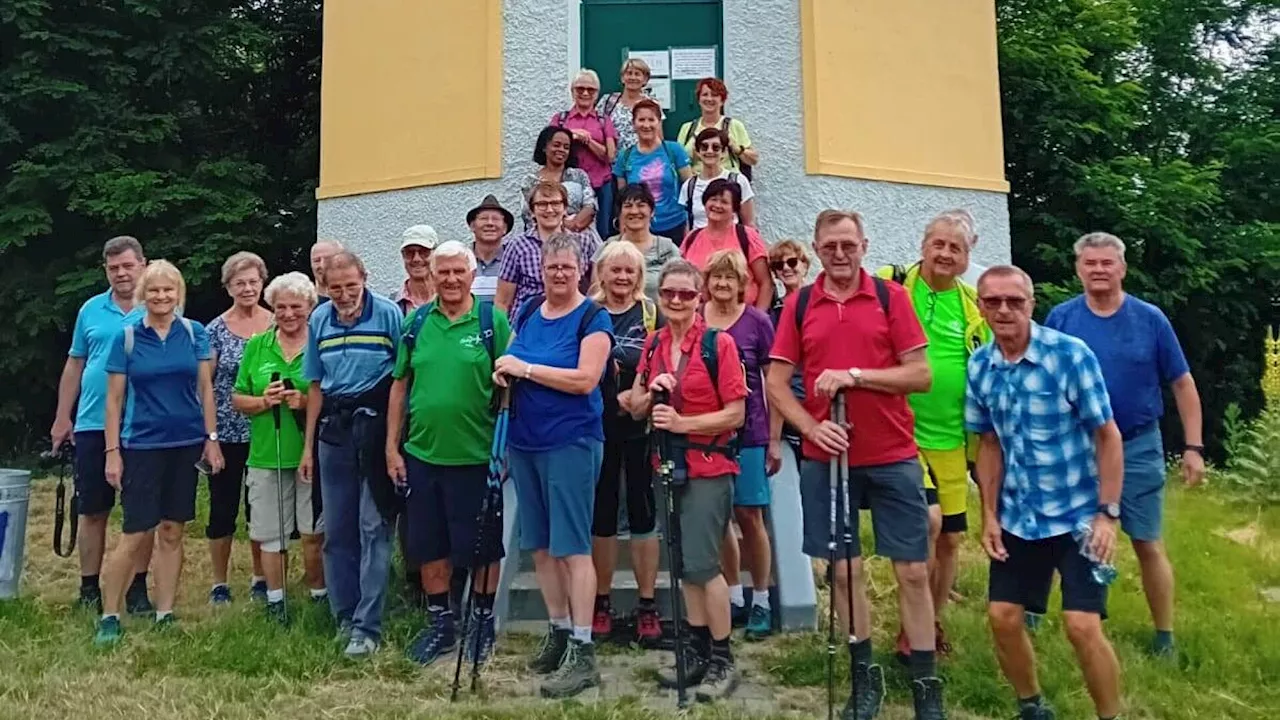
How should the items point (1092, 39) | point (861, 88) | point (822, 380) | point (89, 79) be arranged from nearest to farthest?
point (822, 380)
point (861, 88)
point (89, 79)
point (1092, 39)

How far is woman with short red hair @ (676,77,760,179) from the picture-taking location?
689 cm

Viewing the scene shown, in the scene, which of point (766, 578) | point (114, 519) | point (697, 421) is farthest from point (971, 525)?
point (114, 519)

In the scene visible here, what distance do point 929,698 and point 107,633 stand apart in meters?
3.75

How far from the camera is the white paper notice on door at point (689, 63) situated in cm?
838

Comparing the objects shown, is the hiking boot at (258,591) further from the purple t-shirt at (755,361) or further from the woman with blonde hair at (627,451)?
the purple t-shirt at (755,361)

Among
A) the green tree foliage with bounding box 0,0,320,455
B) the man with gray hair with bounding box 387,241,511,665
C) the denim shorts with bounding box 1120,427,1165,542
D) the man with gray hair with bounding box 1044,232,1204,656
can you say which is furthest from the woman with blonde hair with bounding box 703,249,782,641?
the green tree foliage with bounding box 0,0,320,455

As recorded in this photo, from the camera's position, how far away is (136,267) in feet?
18.2

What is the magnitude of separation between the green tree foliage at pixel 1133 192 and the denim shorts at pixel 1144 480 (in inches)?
253

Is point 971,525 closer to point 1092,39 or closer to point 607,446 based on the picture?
point 607,446

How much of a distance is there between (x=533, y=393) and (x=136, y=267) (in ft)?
8.77

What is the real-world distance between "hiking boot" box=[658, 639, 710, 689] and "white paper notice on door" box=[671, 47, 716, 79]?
5.38 m

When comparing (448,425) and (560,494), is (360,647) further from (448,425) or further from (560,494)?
(560,494)

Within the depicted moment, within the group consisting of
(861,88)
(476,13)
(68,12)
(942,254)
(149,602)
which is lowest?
(149,602)

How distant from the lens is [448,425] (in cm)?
446
